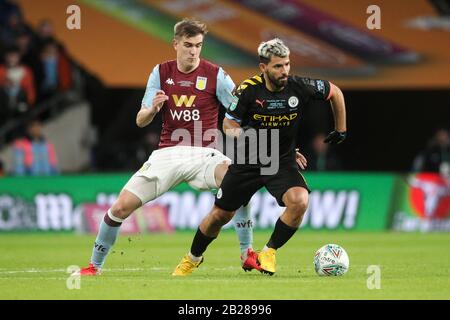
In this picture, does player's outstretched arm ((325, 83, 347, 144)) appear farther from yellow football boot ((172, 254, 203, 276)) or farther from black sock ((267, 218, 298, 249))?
yellow football boot ((172, 254, 203, 276))

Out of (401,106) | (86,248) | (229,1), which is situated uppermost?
(229,1)

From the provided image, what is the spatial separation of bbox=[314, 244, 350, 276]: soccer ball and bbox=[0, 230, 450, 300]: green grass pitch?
0.16 m

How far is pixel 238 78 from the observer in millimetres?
22562

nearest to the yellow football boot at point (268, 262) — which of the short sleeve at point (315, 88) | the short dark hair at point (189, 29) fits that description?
the short sleeve at point (315, 88)

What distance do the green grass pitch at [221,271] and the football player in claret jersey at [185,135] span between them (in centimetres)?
46

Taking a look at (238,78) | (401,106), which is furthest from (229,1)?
(401,106)

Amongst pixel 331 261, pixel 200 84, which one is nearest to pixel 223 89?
pixel 200 84

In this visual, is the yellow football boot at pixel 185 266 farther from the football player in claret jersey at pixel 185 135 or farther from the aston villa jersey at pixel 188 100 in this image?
the aston villa jersey at pixel 188 100

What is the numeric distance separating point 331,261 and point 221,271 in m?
1.40

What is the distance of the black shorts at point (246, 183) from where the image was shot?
11047mm

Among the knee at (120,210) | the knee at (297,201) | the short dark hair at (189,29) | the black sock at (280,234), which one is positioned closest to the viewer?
the knee at (297,201)

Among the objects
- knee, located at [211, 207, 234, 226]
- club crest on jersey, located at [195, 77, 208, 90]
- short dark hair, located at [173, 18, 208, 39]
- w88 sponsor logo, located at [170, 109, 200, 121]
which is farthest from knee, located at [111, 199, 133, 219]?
short dark hair, located at [173, 18, 208, 39]

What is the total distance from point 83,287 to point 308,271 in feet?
9.67
